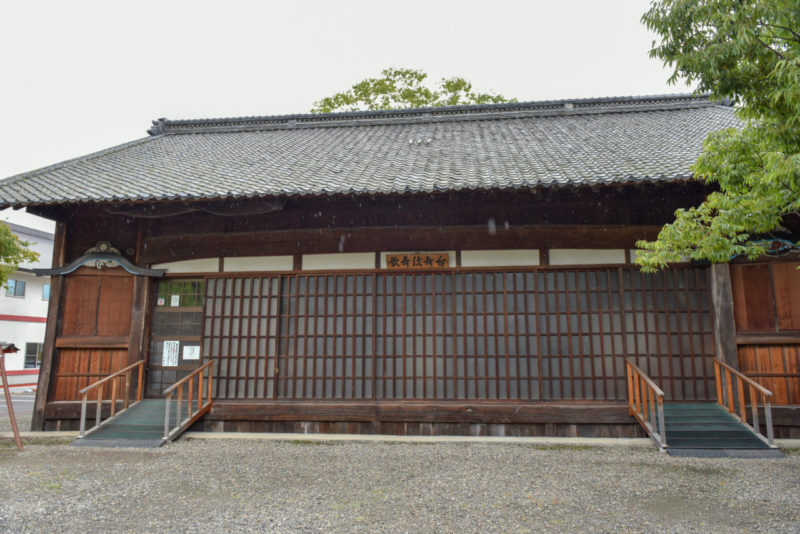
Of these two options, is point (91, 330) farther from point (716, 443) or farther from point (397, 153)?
point (716, 443)

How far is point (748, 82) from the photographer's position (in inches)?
171

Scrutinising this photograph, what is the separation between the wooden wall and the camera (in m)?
7.14

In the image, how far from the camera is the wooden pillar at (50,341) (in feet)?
26.7

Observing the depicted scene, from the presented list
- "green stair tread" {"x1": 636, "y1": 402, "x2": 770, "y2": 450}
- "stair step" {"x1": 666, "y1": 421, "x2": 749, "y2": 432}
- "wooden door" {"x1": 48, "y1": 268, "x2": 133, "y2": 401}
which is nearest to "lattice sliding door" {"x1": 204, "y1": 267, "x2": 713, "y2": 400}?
"green stair tread" {"x1": 636, "y1": 402, "x2": 770, "y2": 450}

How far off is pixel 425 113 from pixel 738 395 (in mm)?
9483

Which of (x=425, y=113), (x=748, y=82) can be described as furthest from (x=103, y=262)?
(x=748, y=82)

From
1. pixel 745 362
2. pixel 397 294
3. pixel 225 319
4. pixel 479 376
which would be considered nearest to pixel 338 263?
pixel 397 294

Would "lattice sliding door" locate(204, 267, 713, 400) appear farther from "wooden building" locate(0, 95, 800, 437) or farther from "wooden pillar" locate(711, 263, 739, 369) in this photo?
"wooden pillar" locate(711, 263, 739, 369)

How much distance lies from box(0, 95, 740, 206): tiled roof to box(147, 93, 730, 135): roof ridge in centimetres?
3

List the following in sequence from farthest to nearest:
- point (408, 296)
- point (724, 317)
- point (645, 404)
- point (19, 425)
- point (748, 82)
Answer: point (19, 425), point (408, 296), point (724, 317), point (645, 404), point (748, 82)

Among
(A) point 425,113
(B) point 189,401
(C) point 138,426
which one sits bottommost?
(C) point 138,426

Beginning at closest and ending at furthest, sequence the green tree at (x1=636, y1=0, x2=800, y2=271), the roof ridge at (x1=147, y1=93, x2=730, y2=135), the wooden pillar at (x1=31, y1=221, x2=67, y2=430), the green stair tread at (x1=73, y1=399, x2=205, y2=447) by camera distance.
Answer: the green tree at (x1=636, y1=0, x2=800, y2=271)
the green stair tread at (x1=73, y1=399, x2=205, y2=447)
the wooden pillar at (x1=31, y1=221, x2=67, y2=430)
the roof ridge at (x1=147, y1=93, x2=730, y2=135)

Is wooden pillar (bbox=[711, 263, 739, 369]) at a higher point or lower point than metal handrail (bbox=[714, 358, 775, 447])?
higher

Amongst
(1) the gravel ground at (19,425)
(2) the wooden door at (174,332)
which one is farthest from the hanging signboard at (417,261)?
(1) the gravel ground at (19,425)
